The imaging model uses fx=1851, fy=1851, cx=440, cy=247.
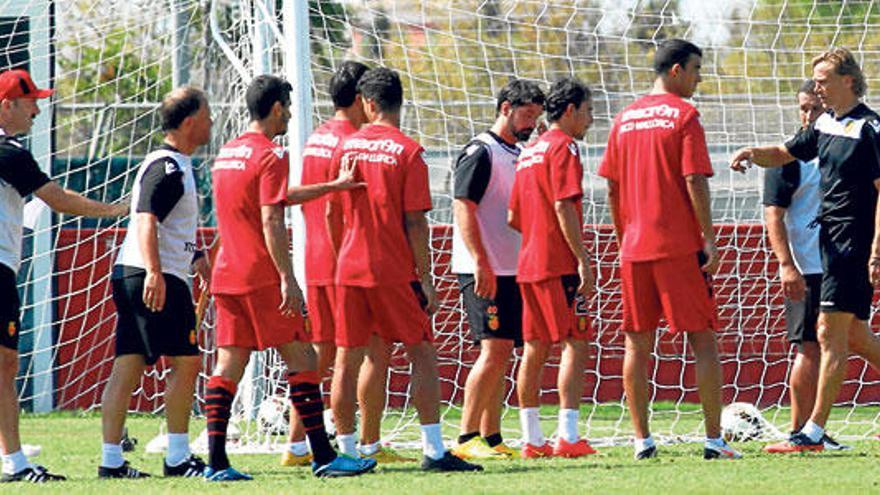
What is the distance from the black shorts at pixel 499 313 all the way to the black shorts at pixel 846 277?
168 centimetres

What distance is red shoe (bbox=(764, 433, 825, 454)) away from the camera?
9797 mm

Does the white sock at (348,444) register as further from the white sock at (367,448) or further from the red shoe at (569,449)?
the red shoe at (569,449)

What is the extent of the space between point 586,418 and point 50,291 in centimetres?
449

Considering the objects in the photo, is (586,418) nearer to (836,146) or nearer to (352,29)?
(352,29)

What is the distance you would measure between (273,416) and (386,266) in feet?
8.36

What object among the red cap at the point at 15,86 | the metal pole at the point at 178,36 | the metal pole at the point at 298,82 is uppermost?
the metal pole at the point at 178,36

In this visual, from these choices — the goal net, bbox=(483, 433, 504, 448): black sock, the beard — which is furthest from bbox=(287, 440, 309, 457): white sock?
the goal net

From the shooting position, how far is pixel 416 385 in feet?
29.7

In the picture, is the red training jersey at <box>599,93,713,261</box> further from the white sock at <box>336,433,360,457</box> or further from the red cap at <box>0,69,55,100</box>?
the red cap at <box>0,69,55,100</box>

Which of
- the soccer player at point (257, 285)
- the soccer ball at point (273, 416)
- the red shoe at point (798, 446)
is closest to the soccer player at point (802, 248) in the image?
the red shoe at point (798, 446)

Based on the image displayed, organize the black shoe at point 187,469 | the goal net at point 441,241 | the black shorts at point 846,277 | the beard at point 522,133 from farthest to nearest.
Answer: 1. the goal net at point 441,241
2. the beard at point 522,133
3. the black shorts at point 846,277
4. the black shoe at point 187,469

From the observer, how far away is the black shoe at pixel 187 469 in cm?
914

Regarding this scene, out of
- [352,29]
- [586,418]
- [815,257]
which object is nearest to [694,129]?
[815,257]

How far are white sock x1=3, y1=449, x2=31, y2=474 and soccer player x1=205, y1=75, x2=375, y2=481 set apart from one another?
37.5 inches
